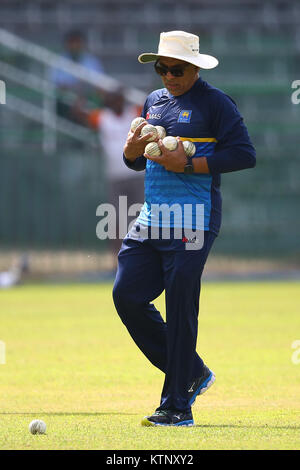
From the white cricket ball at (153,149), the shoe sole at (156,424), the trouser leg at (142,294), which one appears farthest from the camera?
the trouser leg at (142,294)

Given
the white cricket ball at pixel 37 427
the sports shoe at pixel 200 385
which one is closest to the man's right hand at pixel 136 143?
the sports shoe at pixel 200 385

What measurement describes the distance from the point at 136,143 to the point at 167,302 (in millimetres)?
938

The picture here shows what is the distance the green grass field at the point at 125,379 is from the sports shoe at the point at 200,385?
138 mm

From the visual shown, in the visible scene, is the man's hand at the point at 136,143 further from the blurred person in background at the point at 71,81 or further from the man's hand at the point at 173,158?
the blurred person in background at the point at 71,81

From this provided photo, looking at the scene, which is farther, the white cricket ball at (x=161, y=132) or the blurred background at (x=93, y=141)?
the blurred background at (x=93, y=141)

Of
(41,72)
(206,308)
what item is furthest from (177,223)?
(41,72)

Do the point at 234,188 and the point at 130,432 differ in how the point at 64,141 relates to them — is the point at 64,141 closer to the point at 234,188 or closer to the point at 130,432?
the point at 234,188

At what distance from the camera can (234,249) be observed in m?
18.2

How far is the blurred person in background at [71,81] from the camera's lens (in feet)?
62.1

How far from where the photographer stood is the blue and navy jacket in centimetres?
611

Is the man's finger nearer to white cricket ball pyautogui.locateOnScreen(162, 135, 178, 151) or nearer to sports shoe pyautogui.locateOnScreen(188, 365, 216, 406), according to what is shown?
white cricket ball pyautogui.locateOnScreen(162, 135, 178, 151)

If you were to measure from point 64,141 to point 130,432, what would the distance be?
13.6 metres
